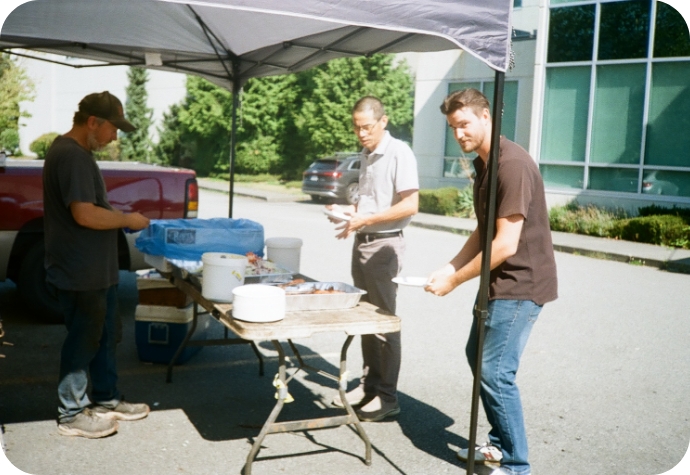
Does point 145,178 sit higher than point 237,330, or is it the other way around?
point 145,178

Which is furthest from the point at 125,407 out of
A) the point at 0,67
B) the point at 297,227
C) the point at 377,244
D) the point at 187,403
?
the point at 0,67

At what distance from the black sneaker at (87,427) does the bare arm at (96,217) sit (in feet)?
3.99

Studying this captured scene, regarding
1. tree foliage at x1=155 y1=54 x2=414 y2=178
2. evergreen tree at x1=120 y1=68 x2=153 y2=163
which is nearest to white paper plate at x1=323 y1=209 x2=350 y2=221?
tree foliage at x1=155 y1=54 x2=414 y2=178

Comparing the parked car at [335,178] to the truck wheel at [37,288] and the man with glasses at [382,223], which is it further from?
the man with glasses at [382,223]

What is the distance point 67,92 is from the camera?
138 feet

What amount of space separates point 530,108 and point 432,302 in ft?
41.5

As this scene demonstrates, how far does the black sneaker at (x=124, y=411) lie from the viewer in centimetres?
466

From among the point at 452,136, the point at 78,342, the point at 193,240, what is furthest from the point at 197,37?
the point at 452,136

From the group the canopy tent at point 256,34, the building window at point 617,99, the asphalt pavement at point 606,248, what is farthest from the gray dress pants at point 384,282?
the building window at point 617,99

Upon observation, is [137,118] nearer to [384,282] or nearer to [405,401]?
[405,401]

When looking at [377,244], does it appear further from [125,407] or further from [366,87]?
[366,87]

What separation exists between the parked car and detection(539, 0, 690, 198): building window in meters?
6.07

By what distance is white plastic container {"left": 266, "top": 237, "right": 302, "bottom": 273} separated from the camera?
5.15 m

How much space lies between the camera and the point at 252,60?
269 inches
